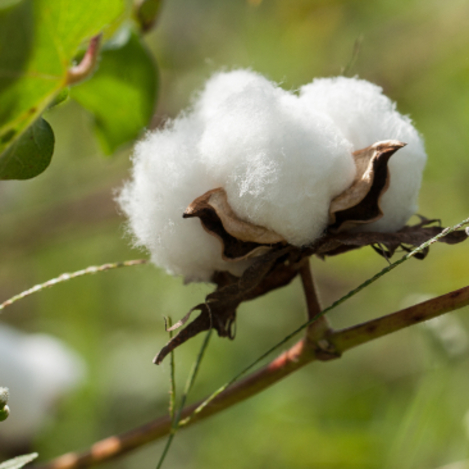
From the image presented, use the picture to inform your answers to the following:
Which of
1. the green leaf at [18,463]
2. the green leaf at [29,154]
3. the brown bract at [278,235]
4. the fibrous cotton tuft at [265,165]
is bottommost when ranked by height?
the green leaf at [18,463]

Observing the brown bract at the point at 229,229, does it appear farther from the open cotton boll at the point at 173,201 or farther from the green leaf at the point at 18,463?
the green leaf at the point at 18,463

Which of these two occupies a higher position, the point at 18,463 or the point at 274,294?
the point at 274,294

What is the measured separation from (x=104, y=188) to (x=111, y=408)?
31.9 inches

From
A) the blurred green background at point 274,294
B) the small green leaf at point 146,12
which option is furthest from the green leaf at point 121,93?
the blurred green background at point 274,294

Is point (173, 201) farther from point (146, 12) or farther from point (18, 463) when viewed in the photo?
point (146, 12)

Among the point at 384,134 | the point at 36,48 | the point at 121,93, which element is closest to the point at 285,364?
the point at 384,134

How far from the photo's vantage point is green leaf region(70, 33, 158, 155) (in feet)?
2.55

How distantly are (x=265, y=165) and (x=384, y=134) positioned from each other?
143 millimetres

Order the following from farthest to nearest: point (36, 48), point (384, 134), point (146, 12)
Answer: point (146, 12) < point (384, 134) < point (36, 48)

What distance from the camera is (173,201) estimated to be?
495 millimetres

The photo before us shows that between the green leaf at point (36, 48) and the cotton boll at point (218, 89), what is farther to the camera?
the cotton boll at point (218, 89)

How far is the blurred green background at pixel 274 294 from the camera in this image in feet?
5.10

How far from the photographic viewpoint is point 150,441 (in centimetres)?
64

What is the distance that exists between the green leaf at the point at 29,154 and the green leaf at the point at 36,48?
16 mm
